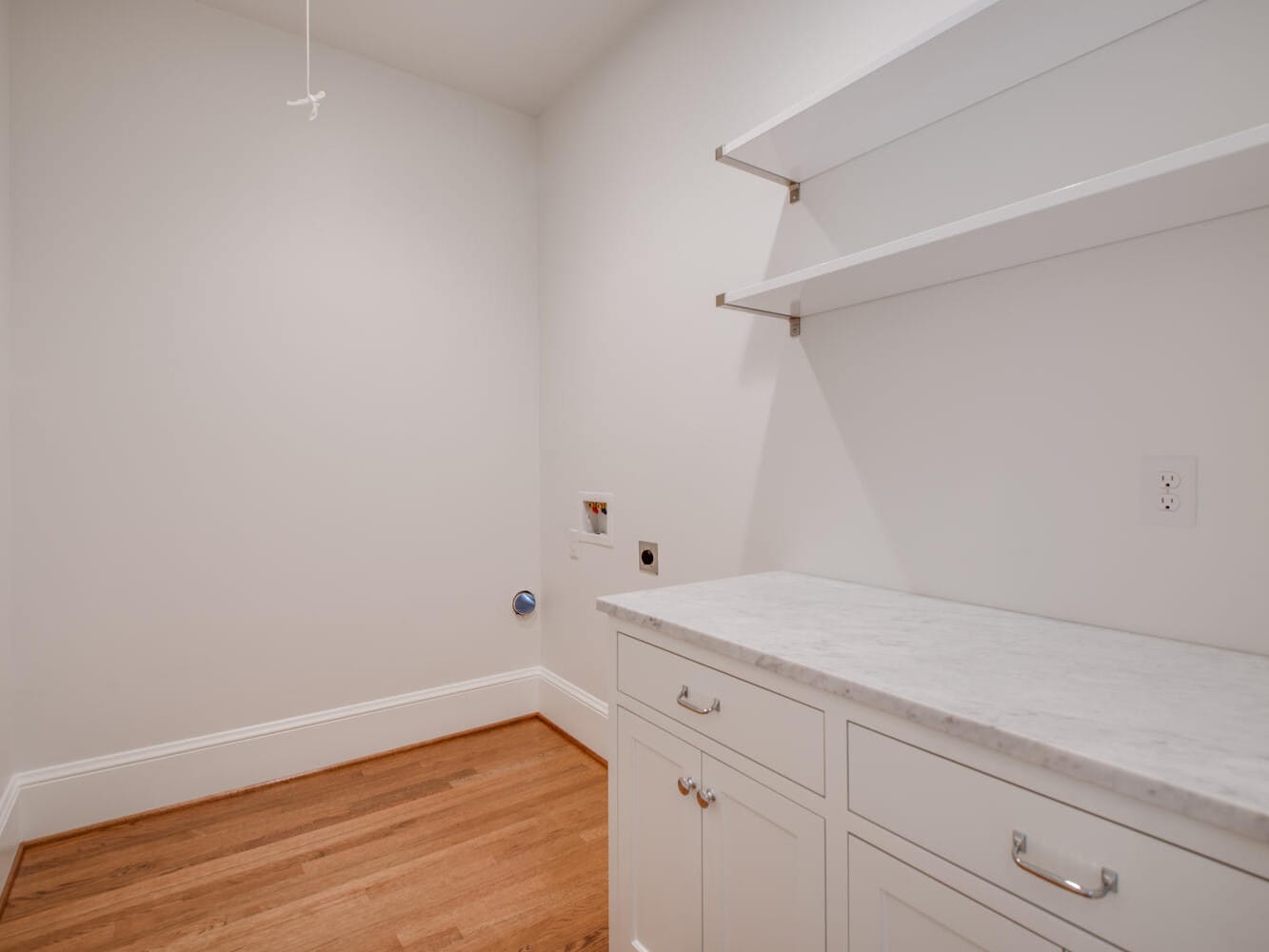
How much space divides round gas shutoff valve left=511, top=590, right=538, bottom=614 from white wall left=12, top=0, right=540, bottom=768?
0.20ft

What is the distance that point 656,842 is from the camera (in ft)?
4.16

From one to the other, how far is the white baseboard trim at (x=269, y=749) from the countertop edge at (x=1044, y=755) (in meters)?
1.64

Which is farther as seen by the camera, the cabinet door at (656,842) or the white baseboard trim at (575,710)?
the white baseboard trim at (575,710)

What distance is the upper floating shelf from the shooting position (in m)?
1.04

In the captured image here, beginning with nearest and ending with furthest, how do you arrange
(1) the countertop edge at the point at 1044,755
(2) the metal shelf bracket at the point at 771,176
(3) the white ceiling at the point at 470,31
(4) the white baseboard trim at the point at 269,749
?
(1) the countertop edge at the point at 1044,755
(2) the metal shelf bracket at the point at 771,176
(4) the white baseboard trim at the point at 269,749
(3) the white ceiling at the point at 470,31

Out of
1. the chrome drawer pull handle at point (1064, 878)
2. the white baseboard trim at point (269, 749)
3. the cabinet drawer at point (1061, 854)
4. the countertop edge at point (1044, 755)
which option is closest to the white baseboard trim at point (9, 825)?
the white baseboard trim at point (269, 749)


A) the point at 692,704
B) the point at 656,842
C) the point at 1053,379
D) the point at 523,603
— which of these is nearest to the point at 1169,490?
the point at 1053,379

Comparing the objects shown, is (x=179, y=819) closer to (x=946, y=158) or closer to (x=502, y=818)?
(x=502, y=818)

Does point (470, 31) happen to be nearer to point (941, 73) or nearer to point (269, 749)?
point (941, 73)

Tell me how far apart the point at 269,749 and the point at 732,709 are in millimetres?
2048

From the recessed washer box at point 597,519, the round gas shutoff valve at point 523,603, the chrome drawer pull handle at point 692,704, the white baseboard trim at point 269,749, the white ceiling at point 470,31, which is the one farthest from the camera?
the round gas shutoff valve at point 523,603

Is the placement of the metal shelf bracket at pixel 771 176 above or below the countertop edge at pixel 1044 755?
above

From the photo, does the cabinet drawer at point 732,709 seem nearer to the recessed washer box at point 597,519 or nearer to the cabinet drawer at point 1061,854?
the cabinet drawer at point 1061,854

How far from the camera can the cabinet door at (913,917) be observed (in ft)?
2.40
